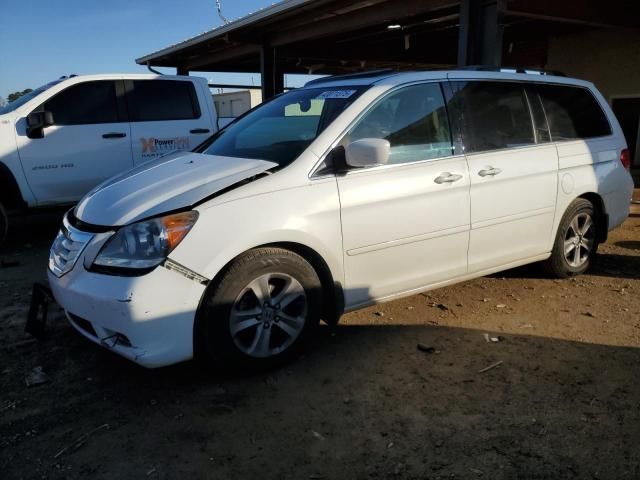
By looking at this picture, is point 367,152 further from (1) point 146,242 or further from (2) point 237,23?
(2) point 237,23

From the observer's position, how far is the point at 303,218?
3178mm

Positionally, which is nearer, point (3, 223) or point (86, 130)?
point (3, 223)

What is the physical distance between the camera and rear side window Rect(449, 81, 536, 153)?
3.99 meters

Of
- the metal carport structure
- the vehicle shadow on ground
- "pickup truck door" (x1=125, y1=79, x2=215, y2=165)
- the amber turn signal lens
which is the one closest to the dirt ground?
the vehicle shadow on ground

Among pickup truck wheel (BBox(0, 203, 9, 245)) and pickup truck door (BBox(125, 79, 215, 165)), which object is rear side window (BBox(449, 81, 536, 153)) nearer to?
pickup truck door (BBox(125, 79, 215, 165))

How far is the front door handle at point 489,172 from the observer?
3943 millimetres

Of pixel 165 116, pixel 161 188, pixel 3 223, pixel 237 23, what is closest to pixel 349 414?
pixel 161 188

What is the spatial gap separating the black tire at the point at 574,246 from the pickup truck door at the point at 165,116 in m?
4.90

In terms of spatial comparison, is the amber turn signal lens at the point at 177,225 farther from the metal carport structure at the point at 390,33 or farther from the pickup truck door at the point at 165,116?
the metal carport structure at the point at 390,33

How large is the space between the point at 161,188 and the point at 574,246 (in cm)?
370

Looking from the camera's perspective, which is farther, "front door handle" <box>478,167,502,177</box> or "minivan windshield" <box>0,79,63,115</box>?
"minivan windshield" <box>0,79,63,115</box>

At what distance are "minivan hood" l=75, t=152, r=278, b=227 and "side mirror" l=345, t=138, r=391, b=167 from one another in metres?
0.47

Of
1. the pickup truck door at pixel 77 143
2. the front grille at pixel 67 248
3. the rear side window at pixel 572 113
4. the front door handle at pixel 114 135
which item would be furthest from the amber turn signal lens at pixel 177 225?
the front door handle at pixel 114 135

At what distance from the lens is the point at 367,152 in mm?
3240
